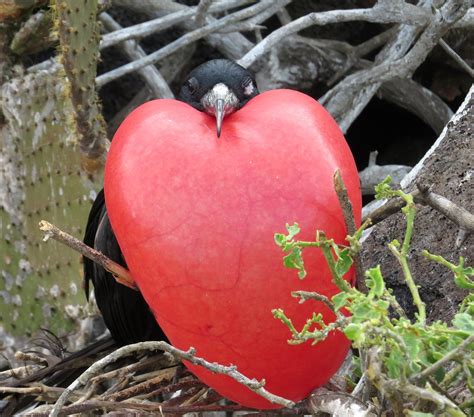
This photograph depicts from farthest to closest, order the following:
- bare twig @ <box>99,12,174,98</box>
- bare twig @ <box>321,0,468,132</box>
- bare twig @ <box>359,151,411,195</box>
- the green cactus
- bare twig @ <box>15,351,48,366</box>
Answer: bare twig @ <box>99,12,174,98</box>, bare twig @ <box>359,151,411,195</box>, bare twig @ <box>321,0,468,132</box>, the green cactus, bare twig @ <box>15,351,48,366</box>

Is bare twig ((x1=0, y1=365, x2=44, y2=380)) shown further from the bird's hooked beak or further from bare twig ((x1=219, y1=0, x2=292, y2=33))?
bare twig ((x1=219, y1=0, x2=292, y2=33))

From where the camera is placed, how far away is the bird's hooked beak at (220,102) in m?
1.25

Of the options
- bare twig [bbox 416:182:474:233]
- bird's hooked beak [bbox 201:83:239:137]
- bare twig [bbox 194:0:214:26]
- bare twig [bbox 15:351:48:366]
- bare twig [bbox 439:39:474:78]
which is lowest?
bare twig [bbox 15:351:48:366]

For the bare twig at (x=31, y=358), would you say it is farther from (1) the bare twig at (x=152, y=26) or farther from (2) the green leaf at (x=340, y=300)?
(1) the bare twig at (x=152, y=26)

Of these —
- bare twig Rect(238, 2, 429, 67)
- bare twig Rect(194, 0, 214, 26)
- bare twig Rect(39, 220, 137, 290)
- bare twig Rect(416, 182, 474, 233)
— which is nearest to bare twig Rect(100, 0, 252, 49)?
bare twig Rect(194, 0, 214, 26)

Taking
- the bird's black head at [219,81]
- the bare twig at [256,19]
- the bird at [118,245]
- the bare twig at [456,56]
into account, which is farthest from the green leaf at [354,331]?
the bare twig at [256,19]

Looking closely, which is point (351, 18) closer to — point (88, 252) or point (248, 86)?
point (248, 86)

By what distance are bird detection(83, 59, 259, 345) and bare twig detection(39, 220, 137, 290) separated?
0.55 ft

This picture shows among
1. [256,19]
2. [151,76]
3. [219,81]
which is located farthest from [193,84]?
[151,76]

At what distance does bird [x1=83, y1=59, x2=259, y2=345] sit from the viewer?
4.85 ft

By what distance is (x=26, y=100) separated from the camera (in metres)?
2.16

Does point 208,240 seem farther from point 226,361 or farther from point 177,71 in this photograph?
point 177,71

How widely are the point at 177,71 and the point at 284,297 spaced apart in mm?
1706

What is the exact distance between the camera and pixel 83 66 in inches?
74.3
